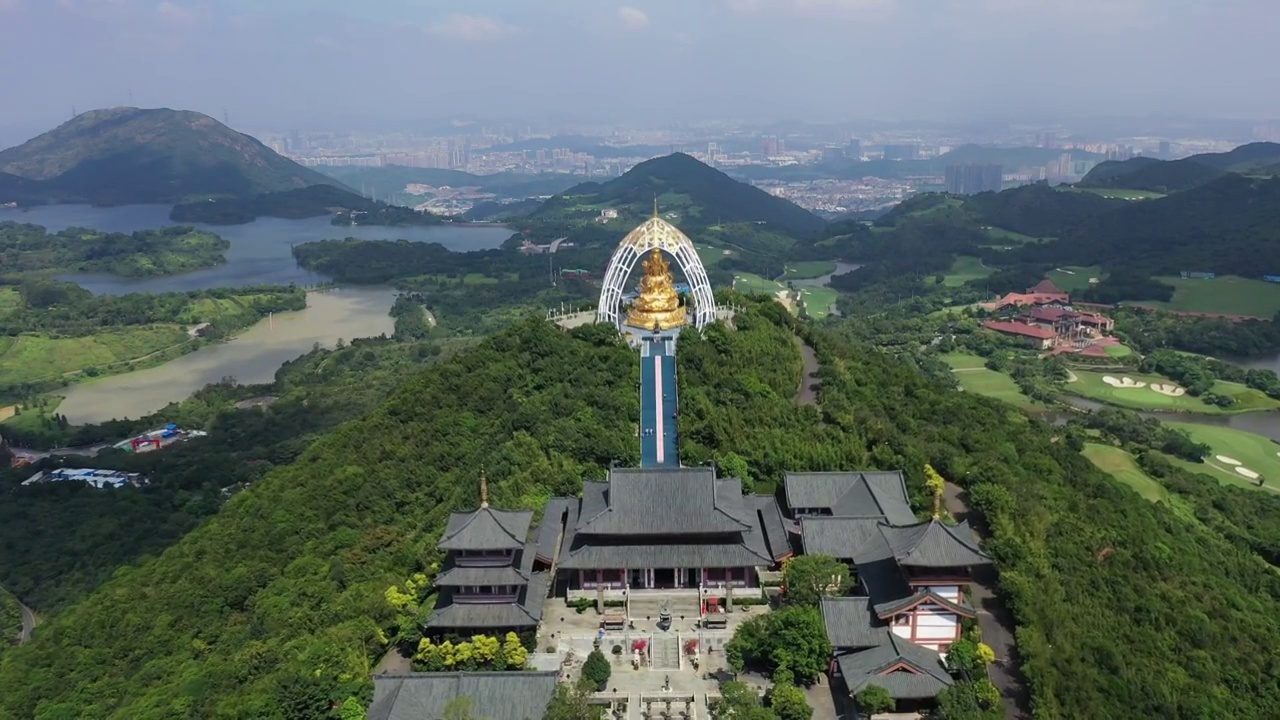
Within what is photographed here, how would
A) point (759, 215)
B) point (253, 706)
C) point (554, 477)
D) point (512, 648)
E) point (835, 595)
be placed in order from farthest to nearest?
1. point (759, 215)
2. point (554, 477)
3. point (835, 595)
4. point (512, 648)
5. point (253, 706)

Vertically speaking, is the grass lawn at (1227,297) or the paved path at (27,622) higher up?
the grass lawn at (1227,297)

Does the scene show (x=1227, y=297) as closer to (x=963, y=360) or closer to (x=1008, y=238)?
(x=963, y=360)

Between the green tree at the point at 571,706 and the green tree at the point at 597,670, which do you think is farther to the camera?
the green tree at the point at 597,670

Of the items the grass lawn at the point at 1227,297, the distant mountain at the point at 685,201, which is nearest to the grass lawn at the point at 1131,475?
the grass lawn at the point at 1227,297

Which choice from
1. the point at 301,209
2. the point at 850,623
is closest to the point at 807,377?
the point at 850,623

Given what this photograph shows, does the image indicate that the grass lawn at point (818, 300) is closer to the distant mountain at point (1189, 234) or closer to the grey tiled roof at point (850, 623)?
the distant mountain at point (1189, 234)

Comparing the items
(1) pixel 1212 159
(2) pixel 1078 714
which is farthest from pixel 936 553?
(1) pixel 1212 159

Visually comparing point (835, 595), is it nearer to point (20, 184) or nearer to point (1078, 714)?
point (1078, 714)
